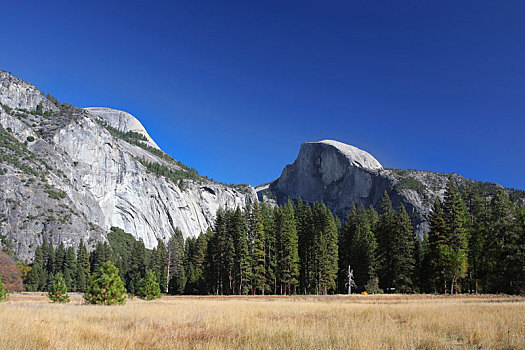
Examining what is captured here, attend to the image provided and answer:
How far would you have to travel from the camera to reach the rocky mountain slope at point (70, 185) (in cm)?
11462

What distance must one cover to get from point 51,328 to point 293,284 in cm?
4156

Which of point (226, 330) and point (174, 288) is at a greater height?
point (226, 330)

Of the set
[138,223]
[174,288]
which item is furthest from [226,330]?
[138,223]

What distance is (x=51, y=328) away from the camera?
10.4 meters

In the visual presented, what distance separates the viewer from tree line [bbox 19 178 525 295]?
39312mm

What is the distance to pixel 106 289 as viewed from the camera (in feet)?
84.9

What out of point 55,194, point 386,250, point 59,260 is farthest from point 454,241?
point 55,194

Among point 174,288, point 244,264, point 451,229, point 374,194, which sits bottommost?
point 174,288

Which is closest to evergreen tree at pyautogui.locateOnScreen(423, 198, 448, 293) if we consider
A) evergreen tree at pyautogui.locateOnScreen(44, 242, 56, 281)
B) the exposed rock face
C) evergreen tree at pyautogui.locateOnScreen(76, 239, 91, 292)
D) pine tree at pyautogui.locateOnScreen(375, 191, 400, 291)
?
pine tree at pyautogui.locateOnScreen(375, 191, 400, 291)

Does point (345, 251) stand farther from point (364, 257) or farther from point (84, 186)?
point (84, 186)

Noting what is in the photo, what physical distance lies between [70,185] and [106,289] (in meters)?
125

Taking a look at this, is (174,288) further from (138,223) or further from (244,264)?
(138,223)

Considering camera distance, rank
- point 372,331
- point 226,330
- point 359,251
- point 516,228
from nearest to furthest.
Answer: point 372,331
point 226,330
point 516,228
point 359,251

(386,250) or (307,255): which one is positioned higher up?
(386,250)
